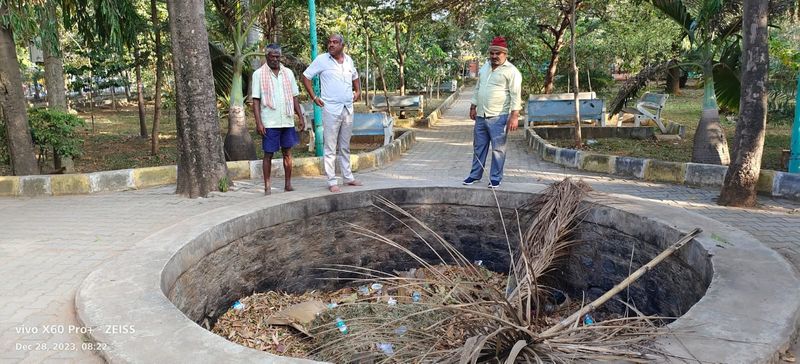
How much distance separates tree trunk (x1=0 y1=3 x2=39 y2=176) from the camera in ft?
22.7

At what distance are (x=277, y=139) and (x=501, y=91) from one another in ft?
8.35

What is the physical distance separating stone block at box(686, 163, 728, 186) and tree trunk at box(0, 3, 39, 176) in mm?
8523

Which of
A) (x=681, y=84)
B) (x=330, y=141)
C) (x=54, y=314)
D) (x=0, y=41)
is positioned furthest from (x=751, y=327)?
(x=681, y=84)

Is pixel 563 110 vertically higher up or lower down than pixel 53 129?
higher up

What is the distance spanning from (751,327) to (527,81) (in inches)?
764

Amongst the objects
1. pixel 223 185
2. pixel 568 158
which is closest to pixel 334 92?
pixel 223 185

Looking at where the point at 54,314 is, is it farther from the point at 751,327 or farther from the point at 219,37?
the point at 219,37

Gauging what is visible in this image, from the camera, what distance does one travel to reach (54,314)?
3.26 m

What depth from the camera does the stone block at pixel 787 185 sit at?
584 centimetres

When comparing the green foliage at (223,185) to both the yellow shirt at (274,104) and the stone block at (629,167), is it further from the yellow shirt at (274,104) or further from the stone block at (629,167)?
the stone block at (629,167)

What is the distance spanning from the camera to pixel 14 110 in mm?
6965

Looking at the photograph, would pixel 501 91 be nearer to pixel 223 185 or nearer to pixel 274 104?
pixel 274 104

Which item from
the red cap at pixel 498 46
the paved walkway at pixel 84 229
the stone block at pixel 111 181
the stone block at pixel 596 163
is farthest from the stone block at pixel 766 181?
the stone block at pixel 111 181

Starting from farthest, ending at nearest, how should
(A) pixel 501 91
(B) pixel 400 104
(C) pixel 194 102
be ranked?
(B) pixel 400 104 < (C) pixel 194 102 < (A) pixel 501 91
